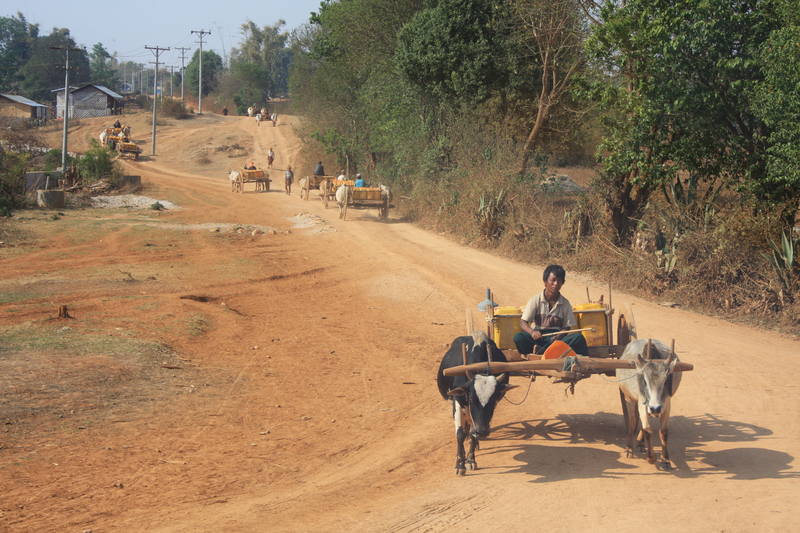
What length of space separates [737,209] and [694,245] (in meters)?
1.01

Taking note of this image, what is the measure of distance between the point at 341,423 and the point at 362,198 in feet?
59.4

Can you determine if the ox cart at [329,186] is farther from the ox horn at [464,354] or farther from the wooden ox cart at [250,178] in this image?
A: the ox horn at [464,354]

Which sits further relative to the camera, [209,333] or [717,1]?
[717,1]

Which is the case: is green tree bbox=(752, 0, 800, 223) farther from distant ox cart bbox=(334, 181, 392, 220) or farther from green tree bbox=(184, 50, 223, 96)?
green tree bbox=(184, 50, 223, 96)

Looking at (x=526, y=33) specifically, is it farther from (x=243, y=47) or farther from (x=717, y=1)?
(x=243, y=47)

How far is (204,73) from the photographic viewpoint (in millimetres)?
100500

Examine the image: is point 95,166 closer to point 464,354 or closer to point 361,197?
point 361,197

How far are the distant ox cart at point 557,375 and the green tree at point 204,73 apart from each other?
307ft

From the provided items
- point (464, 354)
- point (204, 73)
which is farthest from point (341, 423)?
point (204, 73)

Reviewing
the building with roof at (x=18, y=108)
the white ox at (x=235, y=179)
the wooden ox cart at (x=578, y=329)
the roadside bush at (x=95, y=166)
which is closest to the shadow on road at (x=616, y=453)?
the wooden ox cart at (x=578, y=329)

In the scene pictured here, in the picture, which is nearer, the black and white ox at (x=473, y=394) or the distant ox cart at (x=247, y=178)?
the black and white ox at (x=473, y=394)

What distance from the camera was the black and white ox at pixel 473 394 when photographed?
21.9 ft

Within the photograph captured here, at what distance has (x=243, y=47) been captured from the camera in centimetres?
11194

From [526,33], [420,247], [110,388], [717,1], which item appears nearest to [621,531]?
[110,388]
